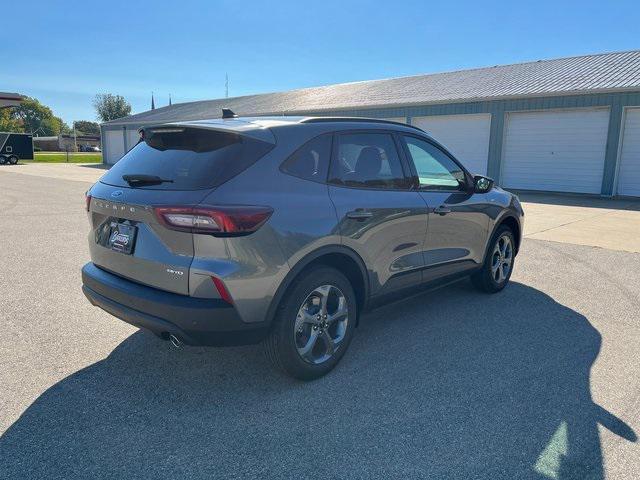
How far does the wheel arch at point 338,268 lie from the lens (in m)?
3.08

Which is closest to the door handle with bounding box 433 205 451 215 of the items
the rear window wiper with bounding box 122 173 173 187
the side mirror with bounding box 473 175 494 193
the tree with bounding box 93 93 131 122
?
the side mirror with bounding box 473 175 494 193

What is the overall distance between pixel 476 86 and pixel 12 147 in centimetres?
3536

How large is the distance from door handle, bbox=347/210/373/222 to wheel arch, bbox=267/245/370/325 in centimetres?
22

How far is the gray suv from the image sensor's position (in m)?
2.88

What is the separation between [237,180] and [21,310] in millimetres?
3042

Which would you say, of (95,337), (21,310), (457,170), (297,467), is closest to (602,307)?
(457,170)

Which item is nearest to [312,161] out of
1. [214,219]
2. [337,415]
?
[214,219]

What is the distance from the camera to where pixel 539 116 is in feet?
58.1

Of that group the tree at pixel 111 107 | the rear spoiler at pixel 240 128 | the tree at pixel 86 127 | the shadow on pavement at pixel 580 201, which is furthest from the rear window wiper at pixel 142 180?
the tree at pixel 86 127

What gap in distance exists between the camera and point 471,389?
3334 millimetres

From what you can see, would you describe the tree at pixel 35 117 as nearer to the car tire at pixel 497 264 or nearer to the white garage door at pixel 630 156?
the white garage door at pixel 630 156

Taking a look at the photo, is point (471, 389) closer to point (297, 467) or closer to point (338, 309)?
point (338, 309)

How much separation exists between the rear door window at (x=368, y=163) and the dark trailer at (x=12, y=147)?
4266cm

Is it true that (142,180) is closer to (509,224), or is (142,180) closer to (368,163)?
(368,163)
